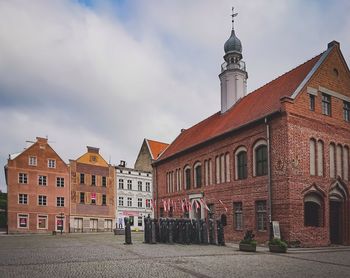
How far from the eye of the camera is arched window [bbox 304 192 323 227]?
21.9 meters

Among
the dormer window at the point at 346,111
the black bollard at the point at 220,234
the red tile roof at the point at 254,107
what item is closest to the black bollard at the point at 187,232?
the black bollard at the point at 220,234

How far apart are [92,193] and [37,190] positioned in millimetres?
7760

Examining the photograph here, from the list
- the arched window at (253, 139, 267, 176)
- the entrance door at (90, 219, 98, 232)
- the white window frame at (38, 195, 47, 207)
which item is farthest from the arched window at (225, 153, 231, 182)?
the entrance door at (90, 219, 98, 232)

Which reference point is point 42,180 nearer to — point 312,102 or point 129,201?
point 129,201

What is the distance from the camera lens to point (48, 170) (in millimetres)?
51562

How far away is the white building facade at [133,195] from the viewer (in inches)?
2298

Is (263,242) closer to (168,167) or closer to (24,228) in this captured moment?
(168,167)

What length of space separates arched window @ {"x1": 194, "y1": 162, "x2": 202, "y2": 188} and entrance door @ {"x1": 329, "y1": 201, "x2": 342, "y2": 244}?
34.1ft

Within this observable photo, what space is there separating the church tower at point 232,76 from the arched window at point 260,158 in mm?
9536

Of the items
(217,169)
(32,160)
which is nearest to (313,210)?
(217,169)

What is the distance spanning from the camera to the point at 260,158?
78.7 feet

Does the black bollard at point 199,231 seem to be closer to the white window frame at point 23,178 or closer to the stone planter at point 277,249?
the stone planter at point 277,249

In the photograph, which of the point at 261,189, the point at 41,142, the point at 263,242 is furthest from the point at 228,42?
the point at 41,142

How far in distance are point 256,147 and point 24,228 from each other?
35014 mm
